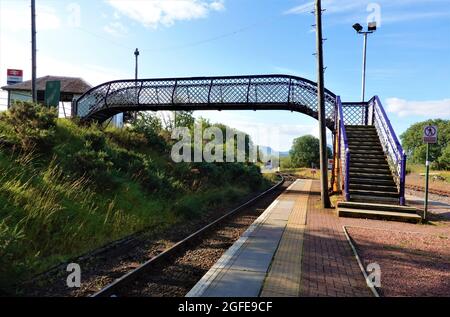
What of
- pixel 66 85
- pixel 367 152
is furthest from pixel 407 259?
pixel 66 85

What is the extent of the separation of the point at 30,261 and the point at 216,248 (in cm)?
383

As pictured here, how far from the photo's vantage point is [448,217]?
1333cm

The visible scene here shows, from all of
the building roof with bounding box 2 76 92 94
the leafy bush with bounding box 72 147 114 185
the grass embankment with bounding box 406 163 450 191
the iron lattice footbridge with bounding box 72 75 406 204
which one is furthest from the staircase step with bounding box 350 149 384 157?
the building roof with bounding box 2 76 92 94

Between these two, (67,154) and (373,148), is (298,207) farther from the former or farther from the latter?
(67,154)

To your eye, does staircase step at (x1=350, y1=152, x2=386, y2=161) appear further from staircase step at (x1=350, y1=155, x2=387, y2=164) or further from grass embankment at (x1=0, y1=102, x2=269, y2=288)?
grass embankment at (x1=0, y1=102, x2=269, y2=288)

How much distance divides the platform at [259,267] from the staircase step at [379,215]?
3.02m

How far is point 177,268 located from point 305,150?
106 metres

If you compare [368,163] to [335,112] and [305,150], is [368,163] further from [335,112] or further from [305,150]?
[305,150]

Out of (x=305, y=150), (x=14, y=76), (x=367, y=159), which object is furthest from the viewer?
(x=305, y=150)

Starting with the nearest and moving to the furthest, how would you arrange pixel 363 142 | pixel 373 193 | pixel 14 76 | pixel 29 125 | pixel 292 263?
pixel 292 263 → pixel 29 125 → pixel 373 193 → pixel 363 142 → pixel 14 76

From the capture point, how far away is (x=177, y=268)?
6.86 meters

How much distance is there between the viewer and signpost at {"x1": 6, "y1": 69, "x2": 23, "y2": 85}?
120 ft

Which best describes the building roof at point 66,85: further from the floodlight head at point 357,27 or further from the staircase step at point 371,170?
the staircase step at point 371,170

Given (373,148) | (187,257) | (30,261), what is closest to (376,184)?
(373,148)
